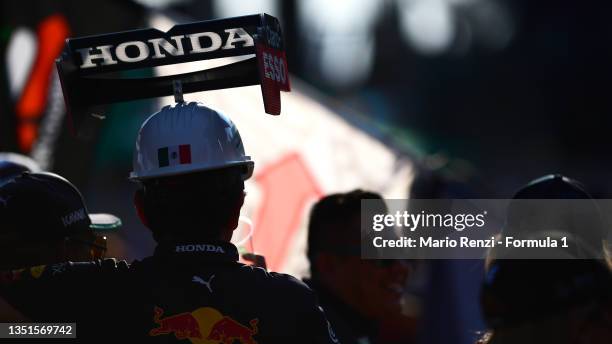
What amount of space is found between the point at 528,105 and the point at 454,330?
22.6 metres

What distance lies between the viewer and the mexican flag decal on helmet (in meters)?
3.33

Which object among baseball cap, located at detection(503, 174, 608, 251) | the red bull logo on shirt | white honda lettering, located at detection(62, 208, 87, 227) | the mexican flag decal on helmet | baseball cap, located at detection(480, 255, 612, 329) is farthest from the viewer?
baseball cap, located at detection(503, 174, 608, 251)

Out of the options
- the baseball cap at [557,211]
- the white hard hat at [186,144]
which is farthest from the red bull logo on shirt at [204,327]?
the baseball cap at [557,211]

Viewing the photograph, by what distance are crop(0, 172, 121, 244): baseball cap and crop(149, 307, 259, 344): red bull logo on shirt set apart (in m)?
0.51

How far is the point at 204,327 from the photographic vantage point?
312 cm

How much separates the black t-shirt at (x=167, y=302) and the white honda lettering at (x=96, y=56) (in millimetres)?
622

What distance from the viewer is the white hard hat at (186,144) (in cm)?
333

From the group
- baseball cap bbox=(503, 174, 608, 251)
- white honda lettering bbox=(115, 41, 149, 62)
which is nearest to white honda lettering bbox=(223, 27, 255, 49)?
white honda lettering bbox=(115, 41, 149, 62)

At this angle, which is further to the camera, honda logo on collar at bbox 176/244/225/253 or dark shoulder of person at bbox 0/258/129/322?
honda logo on collar at bbox 176/244/225/253

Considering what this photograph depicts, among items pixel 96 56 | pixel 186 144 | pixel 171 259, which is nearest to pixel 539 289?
pixel 171 259

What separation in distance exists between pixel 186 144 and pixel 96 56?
396mm

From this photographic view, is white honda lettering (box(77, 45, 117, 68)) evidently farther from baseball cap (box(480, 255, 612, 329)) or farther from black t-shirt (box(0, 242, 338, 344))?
baseball cap (box(480, 255, 612, 329))

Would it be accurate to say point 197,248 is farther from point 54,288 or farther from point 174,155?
point 54,288

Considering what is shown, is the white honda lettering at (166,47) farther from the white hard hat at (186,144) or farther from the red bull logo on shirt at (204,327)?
the red bull logo on shirt at (204,327)
